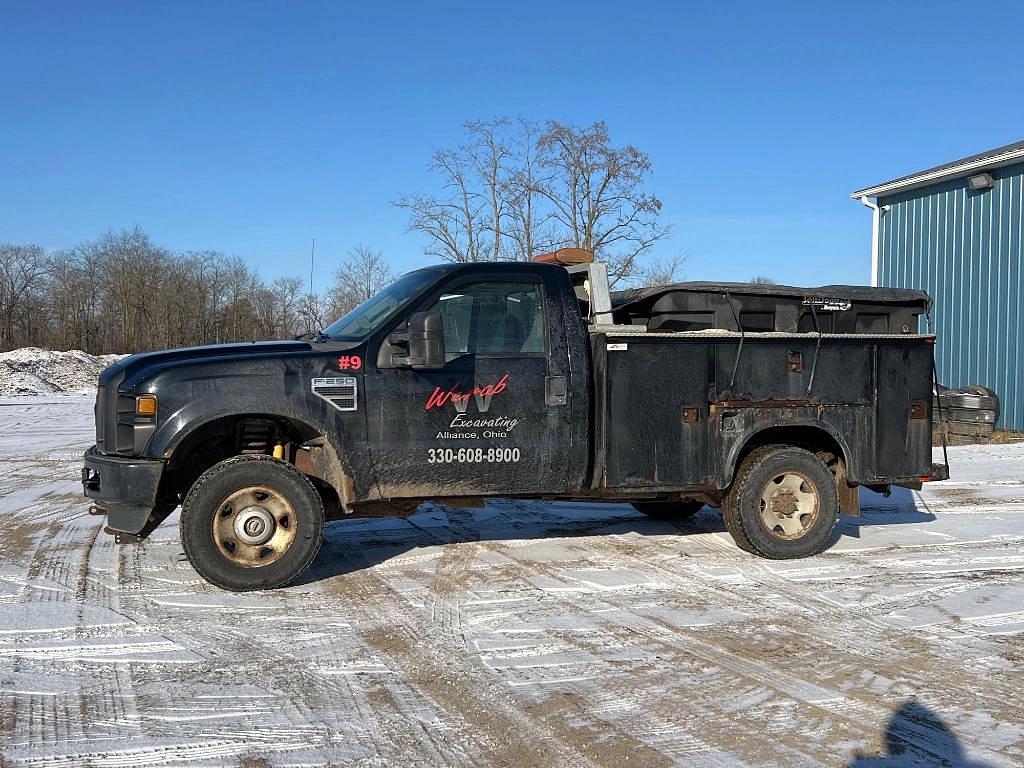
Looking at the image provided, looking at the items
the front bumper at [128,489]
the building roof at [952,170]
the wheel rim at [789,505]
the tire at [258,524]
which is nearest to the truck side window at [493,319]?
the tire at [258,524]

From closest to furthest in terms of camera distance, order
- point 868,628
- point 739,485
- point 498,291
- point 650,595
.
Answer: point 868,628 → point 650,595 → point 498,291 → point 739,485

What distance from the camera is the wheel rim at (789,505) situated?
7.11 metres

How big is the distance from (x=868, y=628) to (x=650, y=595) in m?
1.34

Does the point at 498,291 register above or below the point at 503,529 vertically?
above

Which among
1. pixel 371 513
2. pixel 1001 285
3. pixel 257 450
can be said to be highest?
pixel 1001 285

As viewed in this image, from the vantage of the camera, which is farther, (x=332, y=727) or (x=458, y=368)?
(x=458, y=368)

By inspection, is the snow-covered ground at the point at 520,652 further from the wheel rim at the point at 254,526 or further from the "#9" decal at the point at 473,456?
the "#9" decal at the point at 473,456

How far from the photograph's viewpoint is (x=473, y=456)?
6297 millimetres

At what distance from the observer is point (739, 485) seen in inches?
278

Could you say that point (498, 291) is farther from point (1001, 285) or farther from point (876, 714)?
point (1001, 285)

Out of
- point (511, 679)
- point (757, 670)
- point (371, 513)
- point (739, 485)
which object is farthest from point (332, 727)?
point (739, 485)

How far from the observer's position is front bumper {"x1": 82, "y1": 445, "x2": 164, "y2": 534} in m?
5.75

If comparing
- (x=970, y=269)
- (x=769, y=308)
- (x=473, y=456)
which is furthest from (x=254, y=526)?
(x=970, y=269)

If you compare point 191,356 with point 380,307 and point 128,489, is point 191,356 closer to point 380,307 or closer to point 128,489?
point 128,489
